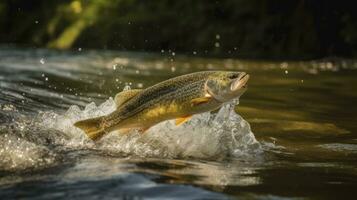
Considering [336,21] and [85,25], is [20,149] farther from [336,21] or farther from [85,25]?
[85,25]

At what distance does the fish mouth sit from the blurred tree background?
20.3 m

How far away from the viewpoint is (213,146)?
680 centimetres

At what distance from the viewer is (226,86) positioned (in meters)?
5.96

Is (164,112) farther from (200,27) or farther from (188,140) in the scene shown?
(200,27)

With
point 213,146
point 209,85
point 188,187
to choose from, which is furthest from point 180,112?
point 188,187

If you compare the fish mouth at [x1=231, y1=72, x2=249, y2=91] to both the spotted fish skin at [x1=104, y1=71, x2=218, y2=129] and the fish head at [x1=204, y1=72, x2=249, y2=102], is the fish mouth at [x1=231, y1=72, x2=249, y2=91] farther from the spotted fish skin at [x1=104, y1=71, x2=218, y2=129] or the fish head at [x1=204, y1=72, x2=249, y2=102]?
the spotted fish skin at [x1=104, y1=71, x2=218, y2=129]

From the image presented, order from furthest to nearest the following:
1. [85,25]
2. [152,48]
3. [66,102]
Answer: [85,25] < [152,48] < [66,102]

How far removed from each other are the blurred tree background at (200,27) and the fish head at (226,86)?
2025cm


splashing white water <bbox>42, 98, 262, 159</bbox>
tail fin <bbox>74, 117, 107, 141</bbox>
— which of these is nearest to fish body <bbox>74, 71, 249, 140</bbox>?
tail fin <bbox>74, 117, 107, 141</bbox>

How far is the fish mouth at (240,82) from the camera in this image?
5.92 m

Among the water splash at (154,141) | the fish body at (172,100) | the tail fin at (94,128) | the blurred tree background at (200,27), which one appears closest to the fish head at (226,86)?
the fish body at (172,100)

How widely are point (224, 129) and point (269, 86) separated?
8.09 metres

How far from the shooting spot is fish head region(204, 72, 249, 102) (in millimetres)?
5941

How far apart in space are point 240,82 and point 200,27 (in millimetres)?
25859
